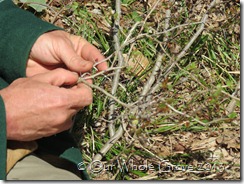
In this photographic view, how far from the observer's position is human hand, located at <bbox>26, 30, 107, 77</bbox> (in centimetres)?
161

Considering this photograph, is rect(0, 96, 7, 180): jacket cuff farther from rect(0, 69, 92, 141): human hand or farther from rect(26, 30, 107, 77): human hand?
rect(26, 30, 107, 77): human hand

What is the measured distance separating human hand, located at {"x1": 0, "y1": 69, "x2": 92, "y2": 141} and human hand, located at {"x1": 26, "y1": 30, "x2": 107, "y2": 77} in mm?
122

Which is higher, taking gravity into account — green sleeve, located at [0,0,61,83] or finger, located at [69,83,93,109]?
green sleeve, located at [0,0,61,83]

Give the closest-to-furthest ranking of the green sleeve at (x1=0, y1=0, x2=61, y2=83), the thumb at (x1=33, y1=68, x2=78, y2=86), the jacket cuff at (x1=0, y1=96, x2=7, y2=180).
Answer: the jacket cuff at (x1=0, y1=96, x2=7, y2=180) < the thumb at (x1=33, y1=68, x2=78, y2=86) < the green sleeve at (x1=0, y1=0, x2=61, y2=83)

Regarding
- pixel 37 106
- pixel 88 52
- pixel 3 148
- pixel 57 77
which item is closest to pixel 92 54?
pixel 88 52

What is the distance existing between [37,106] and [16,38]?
338 millimetres

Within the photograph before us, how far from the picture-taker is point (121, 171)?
178 centimetres

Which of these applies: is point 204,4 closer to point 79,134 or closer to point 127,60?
point 127,60

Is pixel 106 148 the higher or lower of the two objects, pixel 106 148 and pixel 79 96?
the lower

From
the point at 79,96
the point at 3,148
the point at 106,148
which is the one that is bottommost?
the point at 106,148

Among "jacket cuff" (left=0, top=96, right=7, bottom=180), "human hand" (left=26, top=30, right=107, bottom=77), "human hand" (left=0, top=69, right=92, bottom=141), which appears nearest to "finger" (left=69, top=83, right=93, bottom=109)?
"human hand" (left=0, top=69, right=92, bottom=141)

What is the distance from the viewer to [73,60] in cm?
160

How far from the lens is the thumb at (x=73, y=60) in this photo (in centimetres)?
159

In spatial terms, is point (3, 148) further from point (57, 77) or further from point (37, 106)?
point (57, 77)
